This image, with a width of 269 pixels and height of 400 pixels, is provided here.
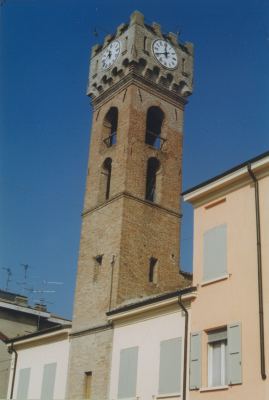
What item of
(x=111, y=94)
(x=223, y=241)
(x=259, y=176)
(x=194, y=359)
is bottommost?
(x=194, y=359)

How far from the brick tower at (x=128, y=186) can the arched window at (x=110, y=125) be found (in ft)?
0.19

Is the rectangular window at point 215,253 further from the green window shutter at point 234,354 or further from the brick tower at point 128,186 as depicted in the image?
the brick tower at point 128,186

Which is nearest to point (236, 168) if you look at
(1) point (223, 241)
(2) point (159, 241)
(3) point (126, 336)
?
(1) point (223, 241)

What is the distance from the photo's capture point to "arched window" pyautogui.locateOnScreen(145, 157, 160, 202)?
28.4 metres

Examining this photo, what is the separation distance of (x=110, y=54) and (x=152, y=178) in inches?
289

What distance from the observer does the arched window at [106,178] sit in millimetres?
28164

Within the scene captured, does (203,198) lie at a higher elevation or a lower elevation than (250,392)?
higher

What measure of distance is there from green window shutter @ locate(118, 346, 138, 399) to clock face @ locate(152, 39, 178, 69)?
15279mm

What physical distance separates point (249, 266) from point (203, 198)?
10.7 feet

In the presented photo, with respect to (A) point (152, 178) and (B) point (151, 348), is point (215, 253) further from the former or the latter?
(A) point (152, 178)

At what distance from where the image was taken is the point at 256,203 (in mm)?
16906

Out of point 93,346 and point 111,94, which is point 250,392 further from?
point 111,94

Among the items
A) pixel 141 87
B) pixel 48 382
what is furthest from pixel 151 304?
pixel 141 87

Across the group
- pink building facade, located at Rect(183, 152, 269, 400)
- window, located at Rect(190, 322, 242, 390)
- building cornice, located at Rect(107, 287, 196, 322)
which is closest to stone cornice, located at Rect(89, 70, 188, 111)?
pink building facade, located at Rect(183, 152, 269, 400)
